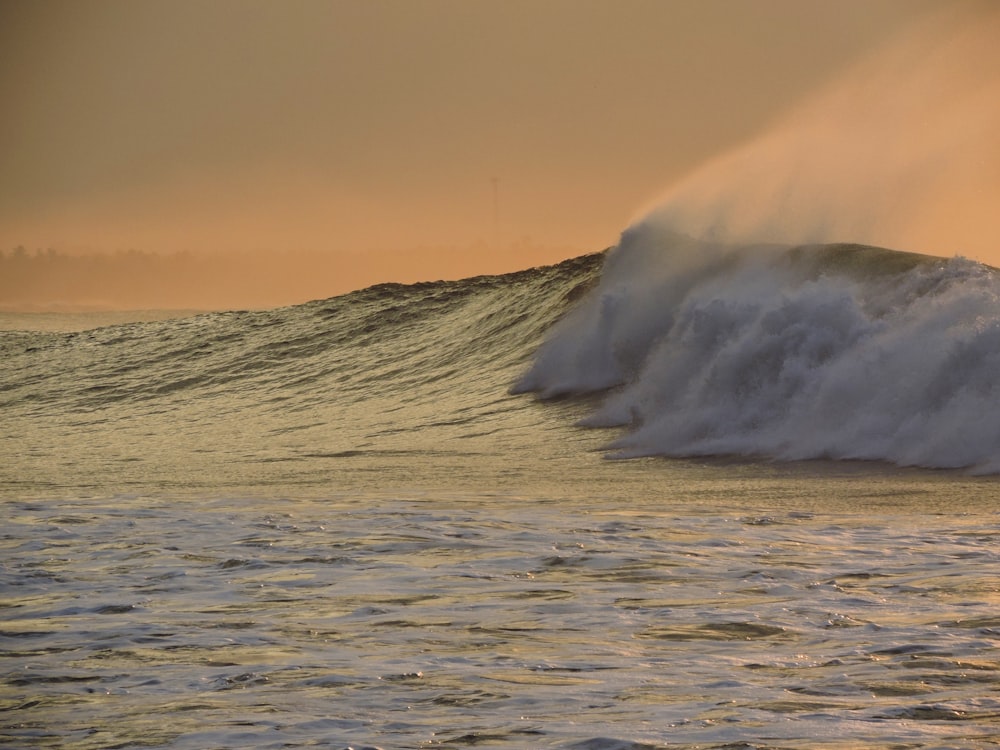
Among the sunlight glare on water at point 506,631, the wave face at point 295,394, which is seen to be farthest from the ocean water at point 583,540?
the wave face at point 295,394

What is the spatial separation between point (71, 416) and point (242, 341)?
802 centimetres

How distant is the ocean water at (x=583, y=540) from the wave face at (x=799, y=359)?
0.05 metres

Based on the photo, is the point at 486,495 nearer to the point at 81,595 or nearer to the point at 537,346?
the point at 81,595

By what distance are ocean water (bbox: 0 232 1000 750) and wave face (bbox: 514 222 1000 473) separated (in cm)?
5

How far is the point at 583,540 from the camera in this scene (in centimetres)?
786

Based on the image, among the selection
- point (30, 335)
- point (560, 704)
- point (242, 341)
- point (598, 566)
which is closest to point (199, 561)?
point (598, 566)

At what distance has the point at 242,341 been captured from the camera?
29469 millimetres

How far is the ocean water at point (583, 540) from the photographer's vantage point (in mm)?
4562

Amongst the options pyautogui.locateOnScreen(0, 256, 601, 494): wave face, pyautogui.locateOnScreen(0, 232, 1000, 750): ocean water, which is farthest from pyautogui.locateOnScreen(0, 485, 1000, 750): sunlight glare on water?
pyautogui.locateOnScreen(0, 256, 601, 494): wave face

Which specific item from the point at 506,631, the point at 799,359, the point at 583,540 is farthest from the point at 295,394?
the point at 506,631

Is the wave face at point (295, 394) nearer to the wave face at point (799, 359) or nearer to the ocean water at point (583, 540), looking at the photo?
the ocean water at point (583, 540)

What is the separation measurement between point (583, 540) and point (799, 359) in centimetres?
647

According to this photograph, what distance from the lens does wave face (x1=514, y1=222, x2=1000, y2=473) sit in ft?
39.3

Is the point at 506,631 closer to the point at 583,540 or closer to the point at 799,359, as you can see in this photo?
the point at 583,540
